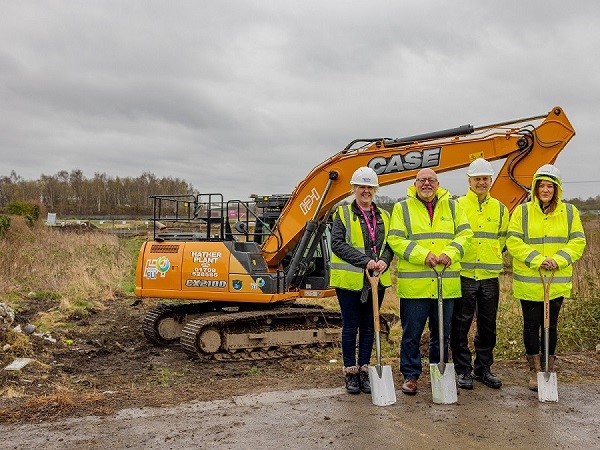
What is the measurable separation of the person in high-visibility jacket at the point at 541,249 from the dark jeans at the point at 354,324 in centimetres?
136

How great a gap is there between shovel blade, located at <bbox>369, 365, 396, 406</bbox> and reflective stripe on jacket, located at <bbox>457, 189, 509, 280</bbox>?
127 cm

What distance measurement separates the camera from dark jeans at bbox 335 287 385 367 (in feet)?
18.9

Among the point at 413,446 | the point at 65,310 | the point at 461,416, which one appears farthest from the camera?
the point at 65,310

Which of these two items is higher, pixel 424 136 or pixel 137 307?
pixel 424 136

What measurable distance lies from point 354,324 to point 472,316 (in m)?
1.17

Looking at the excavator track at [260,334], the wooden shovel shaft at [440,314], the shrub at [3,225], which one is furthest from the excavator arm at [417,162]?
the shrub at [3,225]

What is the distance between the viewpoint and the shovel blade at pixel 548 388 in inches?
214

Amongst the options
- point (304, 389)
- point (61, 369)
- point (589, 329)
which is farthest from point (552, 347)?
point (61, 369)

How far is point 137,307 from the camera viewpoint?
1423 centimetres

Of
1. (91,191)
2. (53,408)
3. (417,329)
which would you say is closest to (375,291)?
(417,329)

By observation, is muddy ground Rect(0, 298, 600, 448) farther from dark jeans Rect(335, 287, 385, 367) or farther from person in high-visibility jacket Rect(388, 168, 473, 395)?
person in high-visibility jacket Rect(388, 168, 473, 395)

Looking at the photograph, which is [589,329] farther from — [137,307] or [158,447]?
[137,307]

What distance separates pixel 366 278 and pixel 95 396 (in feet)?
9.12

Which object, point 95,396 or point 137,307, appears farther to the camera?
point 137,307
